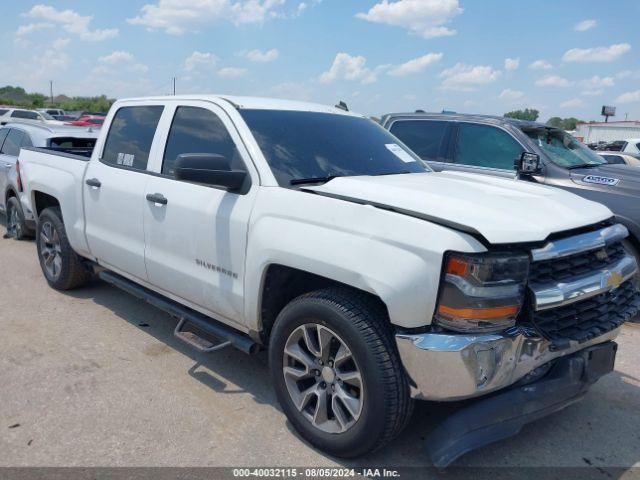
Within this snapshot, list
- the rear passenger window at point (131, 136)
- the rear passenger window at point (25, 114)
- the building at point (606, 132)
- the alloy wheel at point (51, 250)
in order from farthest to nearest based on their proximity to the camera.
Answer: the building at point (606, 132) → the rear passenger window at point (25, 114) → the alloy wheel at point (51, 250) → the rear passenger window at point (131, 136)

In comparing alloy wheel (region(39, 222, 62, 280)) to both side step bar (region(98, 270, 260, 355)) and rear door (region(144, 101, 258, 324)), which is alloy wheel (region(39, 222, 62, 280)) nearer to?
side step bar (region(98, 270, 260, 355))

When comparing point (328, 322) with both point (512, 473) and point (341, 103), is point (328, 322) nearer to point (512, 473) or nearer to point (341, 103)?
point (512, 473)

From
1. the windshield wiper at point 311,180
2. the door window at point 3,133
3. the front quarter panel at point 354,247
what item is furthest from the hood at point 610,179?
the door window at point 3,133

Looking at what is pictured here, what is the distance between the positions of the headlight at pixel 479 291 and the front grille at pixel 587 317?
0.23 meters

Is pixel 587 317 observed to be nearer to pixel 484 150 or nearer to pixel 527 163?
pixel 527 163

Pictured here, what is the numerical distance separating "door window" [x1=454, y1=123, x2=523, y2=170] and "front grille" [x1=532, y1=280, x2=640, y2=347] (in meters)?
3.51

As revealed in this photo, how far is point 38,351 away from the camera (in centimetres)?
424

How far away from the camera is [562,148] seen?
22.1 feet

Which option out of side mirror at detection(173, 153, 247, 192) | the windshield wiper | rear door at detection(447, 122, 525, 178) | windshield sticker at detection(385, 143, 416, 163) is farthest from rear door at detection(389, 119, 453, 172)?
side mirror at detection(173, 153, 247, 192)

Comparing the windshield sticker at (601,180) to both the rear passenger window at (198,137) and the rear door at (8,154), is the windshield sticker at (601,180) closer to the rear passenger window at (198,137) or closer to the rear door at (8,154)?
the rear passenger window at (198,137)

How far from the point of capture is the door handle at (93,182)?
462 cm

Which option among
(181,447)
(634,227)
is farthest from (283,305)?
(634,227)

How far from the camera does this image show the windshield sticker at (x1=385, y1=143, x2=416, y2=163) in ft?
13.7

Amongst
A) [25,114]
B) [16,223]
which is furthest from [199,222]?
[25,114]
